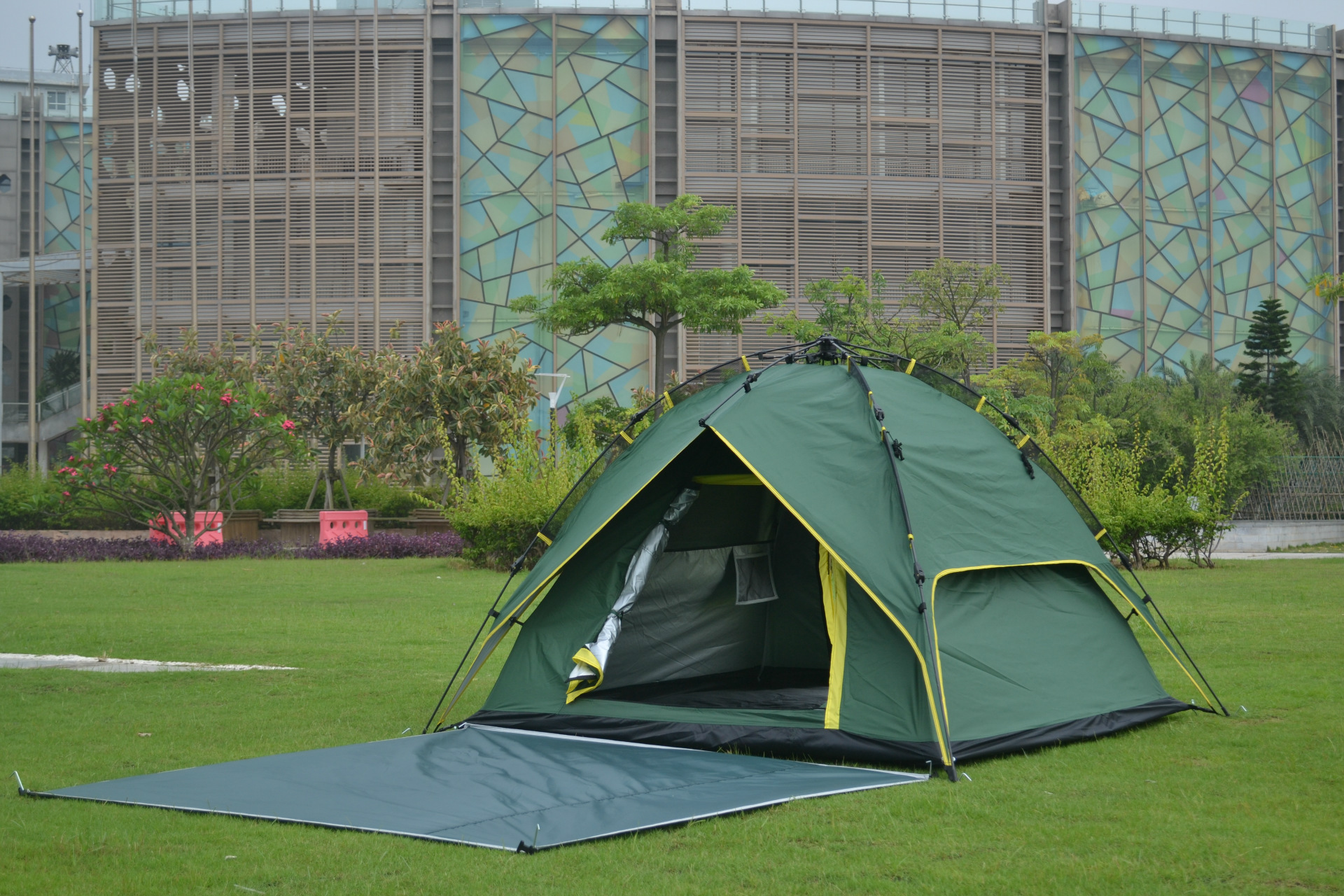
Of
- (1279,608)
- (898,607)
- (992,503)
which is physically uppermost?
(992,503)

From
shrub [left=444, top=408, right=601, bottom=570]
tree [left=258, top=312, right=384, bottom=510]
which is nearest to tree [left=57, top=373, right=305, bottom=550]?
tree [left=258, top=312, right=384, bottom=510]

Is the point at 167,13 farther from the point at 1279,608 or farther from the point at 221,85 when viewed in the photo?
the point at 1279,608

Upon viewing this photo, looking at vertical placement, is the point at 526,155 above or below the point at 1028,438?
above

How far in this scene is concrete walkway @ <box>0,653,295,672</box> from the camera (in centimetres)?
935

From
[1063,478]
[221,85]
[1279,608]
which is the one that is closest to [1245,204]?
[1279,608]

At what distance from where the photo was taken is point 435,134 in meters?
34.7

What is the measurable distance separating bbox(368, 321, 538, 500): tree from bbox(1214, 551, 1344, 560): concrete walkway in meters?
13.0

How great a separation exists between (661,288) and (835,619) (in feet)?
53.3

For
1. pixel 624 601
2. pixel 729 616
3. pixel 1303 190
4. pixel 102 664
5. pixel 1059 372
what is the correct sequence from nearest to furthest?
pixel 624 601, pixel 729 616, pixel 102 664, pixel 1059 372, pixel 1303 190

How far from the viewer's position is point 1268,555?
73.3 feet

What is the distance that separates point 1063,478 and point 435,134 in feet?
97.9

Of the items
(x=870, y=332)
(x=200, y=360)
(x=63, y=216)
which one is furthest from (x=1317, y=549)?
(x=63, y=216)

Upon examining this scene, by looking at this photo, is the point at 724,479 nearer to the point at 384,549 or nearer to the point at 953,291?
the point at 384,549

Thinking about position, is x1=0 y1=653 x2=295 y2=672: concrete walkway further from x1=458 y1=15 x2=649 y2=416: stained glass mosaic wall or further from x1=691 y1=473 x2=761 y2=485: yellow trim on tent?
x1=458 y1=15 x2=649 y2=416: stained glass mosaic wall
